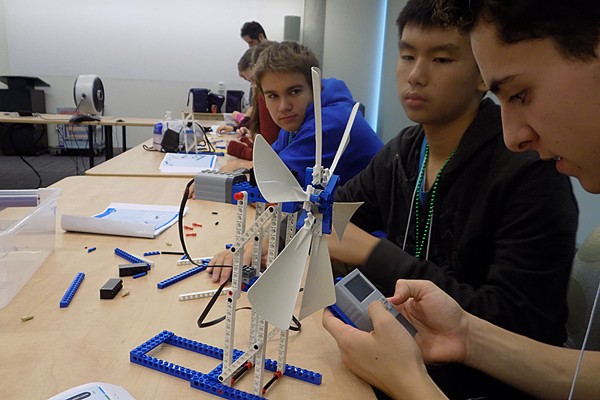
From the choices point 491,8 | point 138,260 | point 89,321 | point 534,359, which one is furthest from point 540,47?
point 138,260

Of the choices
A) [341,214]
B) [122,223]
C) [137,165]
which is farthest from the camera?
[137,165]

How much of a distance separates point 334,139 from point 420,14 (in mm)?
713

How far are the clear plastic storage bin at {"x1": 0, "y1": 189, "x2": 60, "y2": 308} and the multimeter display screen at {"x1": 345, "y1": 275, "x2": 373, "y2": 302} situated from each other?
0.70m

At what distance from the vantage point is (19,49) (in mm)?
6199

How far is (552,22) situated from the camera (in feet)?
1.75

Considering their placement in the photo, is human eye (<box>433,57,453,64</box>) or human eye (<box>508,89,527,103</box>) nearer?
human eye (<box>508,89,527,103</box>)

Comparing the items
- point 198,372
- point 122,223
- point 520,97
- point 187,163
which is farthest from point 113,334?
point 187,163

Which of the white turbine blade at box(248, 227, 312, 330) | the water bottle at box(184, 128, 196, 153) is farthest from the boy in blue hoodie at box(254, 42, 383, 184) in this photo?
the white turbine blade at box(248, 227, 312, 330)

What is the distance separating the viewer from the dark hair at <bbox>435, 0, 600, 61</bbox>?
0.51m

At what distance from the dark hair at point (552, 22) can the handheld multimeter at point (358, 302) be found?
18.5 inches

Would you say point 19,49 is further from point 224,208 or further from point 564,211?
point 564,211

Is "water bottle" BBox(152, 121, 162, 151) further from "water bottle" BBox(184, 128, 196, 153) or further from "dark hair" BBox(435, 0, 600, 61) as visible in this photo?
"dark hair" BBox(435, 0, 600, 61)

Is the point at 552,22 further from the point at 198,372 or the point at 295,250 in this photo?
the point at 198,372

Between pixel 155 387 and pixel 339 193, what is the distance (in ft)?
3.05
